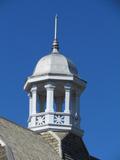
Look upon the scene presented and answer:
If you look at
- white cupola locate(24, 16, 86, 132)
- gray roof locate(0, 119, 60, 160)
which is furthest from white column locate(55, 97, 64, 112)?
gray roof locate(0, 119, 60, 160)

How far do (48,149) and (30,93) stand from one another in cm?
578

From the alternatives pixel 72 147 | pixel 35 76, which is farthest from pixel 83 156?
pixel 35 76

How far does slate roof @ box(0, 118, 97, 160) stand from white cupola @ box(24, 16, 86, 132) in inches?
33.0

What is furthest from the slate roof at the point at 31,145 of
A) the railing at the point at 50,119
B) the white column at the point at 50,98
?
the white column at the point at 50,98

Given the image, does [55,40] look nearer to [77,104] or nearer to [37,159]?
[77,104]

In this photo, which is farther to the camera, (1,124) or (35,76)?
(35,76)

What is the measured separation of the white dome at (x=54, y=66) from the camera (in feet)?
220

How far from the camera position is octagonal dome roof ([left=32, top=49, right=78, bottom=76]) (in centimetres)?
6694

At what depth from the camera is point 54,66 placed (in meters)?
67.2

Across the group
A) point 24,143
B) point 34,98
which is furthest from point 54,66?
point 24,143

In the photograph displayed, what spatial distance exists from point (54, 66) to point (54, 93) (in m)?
1.71

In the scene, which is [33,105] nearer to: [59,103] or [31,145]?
[59,103]

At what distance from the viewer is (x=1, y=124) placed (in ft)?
202

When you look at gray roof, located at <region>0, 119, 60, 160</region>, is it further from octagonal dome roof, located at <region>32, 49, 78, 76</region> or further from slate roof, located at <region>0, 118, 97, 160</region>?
octagonal dome roof, located at <region>32, 49, 78, 76</region>
